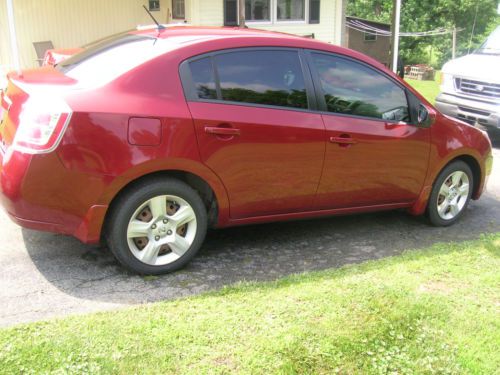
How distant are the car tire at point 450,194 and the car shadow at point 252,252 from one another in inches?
4.7

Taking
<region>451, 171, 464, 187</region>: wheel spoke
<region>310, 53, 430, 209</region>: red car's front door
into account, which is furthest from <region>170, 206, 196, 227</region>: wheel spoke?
<region>451, 171, 464, 187</region>: wheel spoke

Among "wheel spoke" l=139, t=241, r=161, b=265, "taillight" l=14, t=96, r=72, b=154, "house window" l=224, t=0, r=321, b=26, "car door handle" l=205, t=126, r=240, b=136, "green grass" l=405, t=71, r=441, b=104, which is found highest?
"house window" l=224, t=0, r=321, b=26

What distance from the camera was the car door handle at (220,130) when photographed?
391cm

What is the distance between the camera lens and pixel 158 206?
3873 mm

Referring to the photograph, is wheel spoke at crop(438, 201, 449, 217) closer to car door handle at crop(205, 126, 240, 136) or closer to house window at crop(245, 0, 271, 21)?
car door handle at crop(205, 126, 240, 136)

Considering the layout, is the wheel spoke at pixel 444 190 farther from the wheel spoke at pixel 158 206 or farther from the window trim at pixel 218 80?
→ the wheel spoke at pixel 158 206

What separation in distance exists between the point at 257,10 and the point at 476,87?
26.4 feet

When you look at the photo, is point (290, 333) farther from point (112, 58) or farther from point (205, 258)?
point (112, 58)

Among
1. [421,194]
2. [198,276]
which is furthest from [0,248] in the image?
[421,194]

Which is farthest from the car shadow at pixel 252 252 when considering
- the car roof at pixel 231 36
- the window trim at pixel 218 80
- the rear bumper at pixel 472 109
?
the rear bumper at pixel 472 109

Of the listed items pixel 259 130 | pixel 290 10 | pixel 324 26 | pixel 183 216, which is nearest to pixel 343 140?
pixel 259 130

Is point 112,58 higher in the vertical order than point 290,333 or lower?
higher

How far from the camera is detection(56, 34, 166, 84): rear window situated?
3.88 m

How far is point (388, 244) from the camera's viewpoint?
488 centimetres
